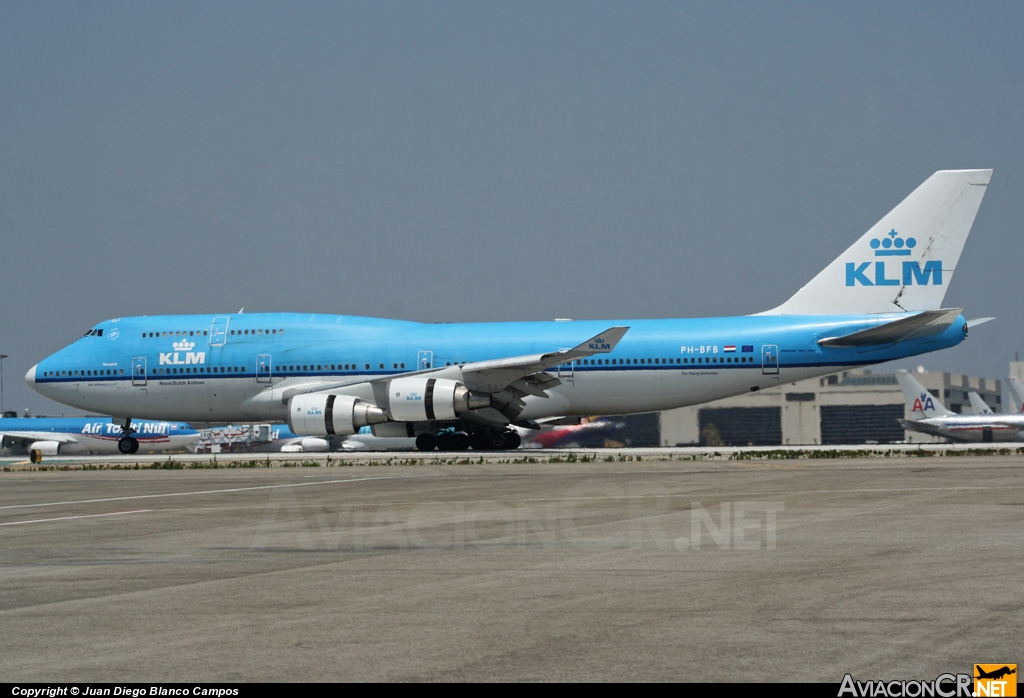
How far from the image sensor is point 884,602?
24.1 ft

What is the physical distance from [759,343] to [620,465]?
35.1ft

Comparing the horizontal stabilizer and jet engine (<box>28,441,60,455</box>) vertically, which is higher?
the horizontal stabilizer

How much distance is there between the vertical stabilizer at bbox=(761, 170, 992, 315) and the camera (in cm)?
3694

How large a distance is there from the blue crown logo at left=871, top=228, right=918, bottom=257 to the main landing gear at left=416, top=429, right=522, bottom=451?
46.7 ft

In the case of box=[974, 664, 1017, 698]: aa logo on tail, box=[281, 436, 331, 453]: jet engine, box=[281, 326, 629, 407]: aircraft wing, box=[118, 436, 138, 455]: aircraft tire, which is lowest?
box=[281, 436, 331, 453]: jet engine

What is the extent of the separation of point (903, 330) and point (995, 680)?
1224 inches

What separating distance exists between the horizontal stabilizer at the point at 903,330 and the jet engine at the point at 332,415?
14.7m

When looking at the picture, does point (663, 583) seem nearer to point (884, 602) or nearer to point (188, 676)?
point (884, 602)

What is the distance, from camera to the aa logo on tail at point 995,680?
16.6 feet

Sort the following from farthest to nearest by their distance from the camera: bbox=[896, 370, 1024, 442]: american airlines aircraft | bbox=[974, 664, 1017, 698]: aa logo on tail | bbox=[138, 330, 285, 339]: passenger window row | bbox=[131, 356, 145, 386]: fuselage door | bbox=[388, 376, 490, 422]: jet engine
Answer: bbox=[896, 370, 1024, 442]: american airlines aircraft
bbox=[131, 356, 145, 386]: fuselage door
bbox=[138, 330, 285, 339]: passenger window row
bbox=[388, 376, 490, 422]: jet engine
bbox=[974, 664, 1017, 698]: aa logo on tail

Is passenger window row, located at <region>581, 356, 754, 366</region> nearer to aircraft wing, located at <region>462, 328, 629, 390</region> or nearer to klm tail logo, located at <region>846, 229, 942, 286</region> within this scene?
aircraft wing, located at <region>462, 328, 629, 390</region>

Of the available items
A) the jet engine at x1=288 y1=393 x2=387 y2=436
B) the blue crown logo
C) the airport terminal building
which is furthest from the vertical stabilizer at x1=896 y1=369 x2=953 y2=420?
the jet engine at x1=288 y1=393 x2=387 y2=436

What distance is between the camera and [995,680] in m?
5.19

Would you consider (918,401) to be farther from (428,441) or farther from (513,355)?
(428,441)
